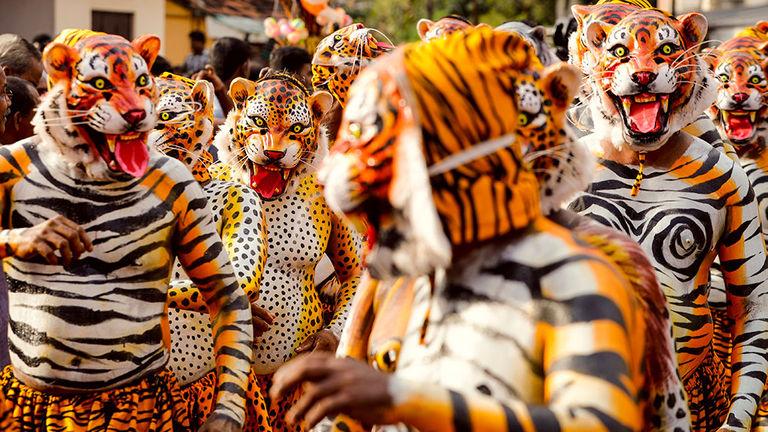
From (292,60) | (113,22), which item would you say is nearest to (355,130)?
(292,60)

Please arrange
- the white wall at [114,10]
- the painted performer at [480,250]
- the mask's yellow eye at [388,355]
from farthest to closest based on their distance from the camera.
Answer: the white wall at [114,10], the mask's yellow eye at [388,355], the painted performer at [480,250]

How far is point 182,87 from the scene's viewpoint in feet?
19.1

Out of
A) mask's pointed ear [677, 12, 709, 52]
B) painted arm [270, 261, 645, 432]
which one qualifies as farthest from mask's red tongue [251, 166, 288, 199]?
painted arm [270, 261, 645, 432]

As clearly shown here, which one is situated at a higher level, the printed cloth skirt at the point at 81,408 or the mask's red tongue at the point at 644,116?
the mask's red tongue at the point at 644,116

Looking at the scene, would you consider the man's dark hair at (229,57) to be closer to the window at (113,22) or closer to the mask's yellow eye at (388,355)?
the mask's yellow eye at (388,355)

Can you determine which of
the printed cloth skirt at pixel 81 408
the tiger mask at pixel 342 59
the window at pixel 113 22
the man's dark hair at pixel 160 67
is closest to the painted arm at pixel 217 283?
the printed cloth skirt at pixel 81 408

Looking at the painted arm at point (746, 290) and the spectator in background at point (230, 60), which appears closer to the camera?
the painted arm at point (746, 290)

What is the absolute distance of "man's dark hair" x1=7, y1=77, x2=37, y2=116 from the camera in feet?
22.2

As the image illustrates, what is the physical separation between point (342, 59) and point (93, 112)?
282cm

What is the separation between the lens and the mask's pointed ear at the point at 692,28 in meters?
4.70

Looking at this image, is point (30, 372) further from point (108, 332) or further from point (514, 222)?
point (514, 222)

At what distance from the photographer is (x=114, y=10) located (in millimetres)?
24656

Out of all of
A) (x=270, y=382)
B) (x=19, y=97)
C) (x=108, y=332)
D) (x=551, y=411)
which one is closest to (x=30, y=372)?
(x=108, y=332)

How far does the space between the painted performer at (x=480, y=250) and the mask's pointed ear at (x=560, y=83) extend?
150 mm
